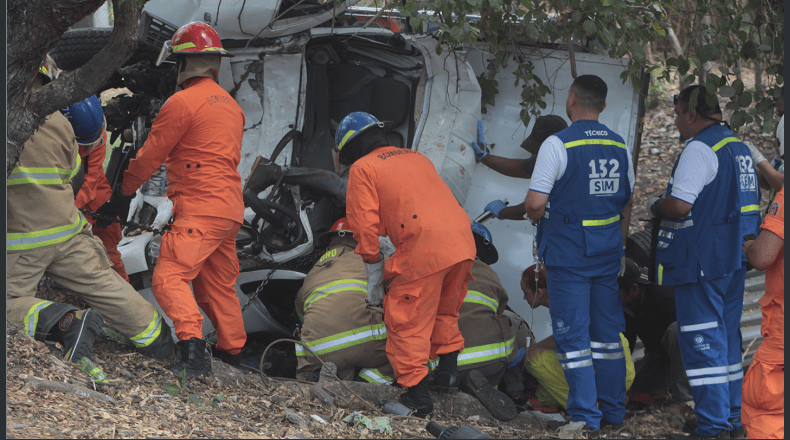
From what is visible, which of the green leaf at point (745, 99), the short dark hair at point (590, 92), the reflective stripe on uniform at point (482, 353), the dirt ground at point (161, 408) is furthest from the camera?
the reflective stripe on uniform at point (482, 353)

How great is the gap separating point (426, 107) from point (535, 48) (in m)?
0.93

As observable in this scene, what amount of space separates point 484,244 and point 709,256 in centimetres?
142

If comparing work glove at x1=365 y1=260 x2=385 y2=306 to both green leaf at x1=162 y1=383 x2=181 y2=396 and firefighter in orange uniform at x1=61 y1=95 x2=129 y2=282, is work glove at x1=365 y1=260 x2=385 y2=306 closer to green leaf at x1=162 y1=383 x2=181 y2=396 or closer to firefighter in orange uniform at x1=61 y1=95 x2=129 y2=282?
green leaf at x1=162 y1=383 x2=181 y2=396

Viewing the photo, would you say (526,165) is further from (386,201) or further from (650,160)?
(650,160)

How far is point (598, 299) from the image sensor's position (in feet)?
11.9

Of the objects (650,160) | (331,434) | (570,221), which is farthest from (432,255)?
(650,160)

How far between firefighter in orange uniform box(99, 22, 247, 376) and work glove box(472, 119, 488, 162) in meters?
1.77

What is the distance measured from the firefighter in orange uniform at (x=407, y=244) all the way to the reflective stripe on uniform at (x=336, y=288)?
0.71 feet

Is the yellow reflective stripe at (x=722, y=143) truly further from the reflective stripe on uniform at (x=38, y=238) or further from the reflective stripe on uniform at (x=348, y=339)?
the reflective stripe on uniform at (x=38, y=238)

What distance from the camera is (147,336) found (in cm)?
335

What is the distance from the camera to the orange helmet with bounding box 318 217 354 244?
4.14 metres

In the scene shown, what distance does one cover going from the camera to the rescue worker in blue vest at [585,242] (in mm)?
3529

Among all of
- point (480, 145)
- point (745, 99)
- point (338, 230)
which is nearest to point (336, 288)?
point (338, 230)

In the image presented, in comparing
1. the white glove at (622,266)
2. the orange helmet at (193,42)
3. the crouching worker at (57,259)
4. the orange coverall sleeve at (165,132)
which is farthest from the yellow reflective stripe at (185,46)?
the white glove at (622,266)
